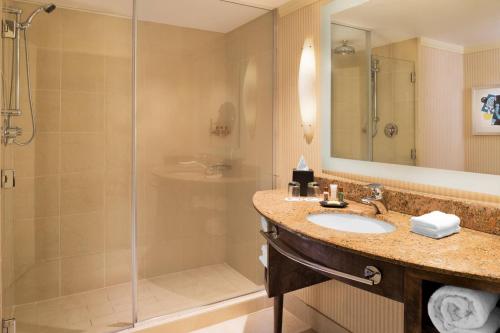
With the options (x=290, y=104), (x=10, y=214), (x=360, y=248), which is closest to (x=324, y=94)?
(x=290, y=104)

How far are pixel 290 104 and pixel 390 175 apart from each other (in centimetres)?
94

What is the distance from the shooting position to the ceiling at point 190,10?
227cm

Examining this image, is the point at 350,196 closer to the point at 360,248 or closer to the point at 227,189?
the point at 360,248

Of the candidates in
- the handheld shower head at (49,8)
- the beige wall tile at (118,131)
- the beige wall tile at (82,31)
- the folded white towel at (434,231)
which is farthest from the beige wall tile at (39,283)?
the folded white towel at (434,231)

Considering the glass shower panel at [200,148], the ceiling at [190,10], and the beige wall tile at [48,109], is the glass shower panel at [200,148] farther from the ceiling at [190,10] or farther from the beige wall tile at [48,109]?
the beige wall tile at [48,109]

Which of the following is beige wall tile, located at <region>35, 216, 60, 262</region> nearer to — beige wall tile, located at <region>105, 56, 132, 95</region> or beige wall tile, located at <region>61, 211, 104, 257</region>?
beige wall tile, located at <region>61, 211, 104, 257</region>

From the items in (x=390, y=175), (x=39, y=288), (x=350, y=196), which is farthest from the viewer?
(x=39, y=288)

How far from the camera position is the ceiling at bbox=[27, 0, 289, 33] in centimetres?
227

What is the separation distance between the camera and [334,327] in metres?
2.09

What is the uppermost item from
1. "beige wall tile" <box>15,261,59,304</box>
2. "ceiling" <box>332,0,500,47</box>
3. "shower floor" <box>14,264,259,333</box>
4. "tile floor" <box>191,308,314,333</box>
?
"ceiling" <box>332,0,500,47</box>

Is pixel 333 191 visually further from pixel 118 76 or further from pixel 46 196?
pixel 46 196

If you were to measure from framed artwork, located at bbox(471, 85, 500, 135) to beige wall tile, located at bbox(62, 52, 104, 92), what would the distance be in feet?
7.09

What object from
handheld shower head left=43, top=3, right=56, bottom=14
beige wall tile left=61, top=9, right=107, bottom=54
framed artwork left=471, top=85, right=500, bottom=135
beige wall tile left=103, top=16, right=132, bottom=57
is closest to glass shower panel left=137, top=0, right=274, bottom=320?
beige wall tile left=103, top=16, right=132, bottom=57

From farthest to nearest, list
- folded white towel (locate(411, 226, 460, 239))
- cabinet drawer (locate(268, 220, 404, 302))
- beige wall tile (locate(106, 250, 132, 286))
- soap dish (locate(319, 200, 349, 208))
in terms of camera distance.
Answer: beige wall tile (locate(106, 250, 132, 286)), soap dish (locate(319, 200, 349, 208)), folded white towel (locate(411, 226, 460, 239)), cabinet drawer (locate(268, 220, 404, 302))
